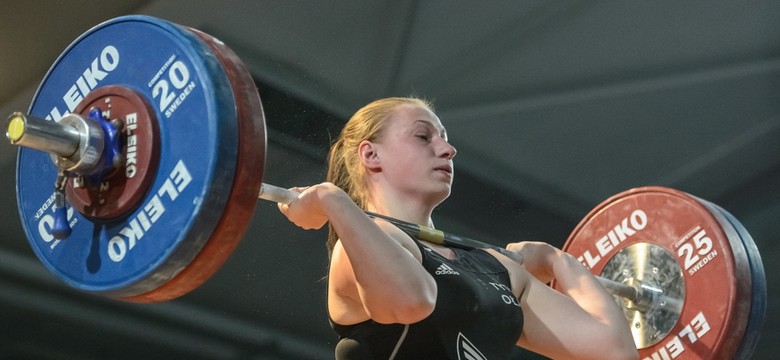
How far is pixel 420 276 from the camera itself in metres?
1.80

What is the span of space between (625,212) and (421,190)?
83 cm

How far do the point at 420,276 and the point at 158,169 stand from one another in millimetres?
485

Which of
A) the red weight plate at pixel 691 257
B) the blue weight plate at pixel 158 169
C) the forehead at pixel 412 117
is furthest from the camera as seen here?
the red weight plate at pixel 691 257

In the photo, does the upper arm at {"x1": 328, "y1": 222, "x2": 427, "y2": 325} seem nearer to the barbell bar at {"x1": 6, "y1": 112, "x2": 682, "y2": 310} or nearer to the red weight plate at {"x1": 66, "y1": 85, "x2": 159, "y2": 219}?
the barbell bar at {"x1": 6, "y1": 112, "x2": 682, "y2": 310}

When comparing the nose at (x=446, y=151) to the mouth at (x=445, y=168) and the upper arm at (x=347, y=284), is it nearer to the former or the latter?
the mouth at (x=445, y=168)

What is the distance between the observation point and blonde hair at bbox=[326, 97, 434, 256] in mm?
2254

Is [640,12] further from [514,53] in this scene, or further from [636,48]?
[514,53]

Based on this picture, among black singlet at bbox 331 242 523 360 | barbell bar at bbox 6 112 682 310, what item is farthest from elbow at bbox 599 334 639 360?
Answer: barbell bar at bbox 6 112 682 310

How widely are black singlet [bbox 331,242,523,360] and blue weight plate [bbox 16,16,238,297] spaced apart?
1.37 ft

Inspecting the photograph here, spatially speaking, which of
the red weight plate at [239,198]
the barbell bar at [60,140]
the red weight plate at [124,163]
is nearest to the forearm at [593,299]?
the barbell bar at [60,140]

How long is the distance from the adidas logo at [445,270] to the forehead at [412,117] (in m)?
0.38

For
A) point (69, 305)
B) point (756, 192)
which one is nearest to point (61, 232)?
point (69, 305)

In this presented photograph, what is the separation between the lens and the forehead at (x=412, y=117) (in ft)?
7.34

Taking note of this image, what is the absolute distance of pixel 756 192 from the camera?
4.47 m
